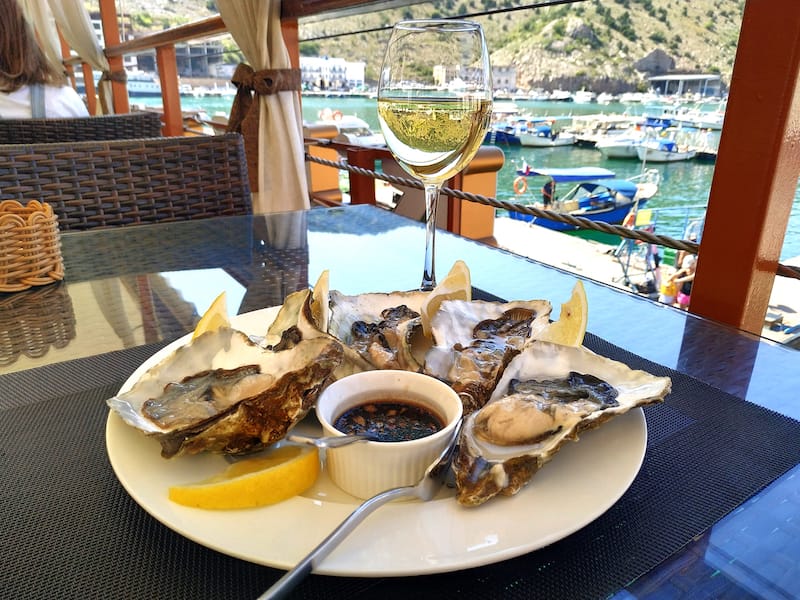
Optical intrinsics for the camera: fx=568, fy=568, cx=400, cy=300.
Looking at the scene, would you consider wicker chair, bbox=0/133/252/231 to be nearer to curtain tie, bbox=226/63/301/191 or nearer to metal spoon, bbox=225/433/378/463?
curtain tie, bbox=226/63/301/191

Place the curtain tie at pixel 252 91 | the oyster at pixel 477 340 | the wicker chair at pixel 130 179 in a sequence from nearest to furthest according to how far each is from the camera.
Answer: the oyster at pixel 477 340
the wicker chair at pixel 130 179
the curtain tie at pixel 252 91

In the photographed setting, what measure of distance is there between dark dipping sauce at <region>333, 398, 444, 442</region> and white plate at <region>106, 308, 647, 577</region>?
55 mm

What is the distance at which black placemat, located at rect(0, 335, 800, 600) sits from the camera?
0.39 m

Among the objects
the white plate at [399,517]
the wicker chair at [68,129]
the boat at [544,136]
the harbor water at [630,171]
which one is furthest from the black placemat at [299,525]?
the boat at [544,136]

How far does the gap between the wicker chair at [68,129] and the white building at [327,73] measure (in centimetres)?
88

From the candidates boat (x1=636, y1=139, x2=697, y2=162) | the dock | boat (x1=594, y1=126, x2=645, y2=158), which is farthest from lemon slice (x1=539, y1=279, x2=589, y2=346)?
boat (x1=594, y1=126, x2=645, y2=158)

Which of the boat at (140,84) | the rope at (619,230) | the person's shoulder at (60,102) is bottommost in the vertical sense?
the rope at (619,230)

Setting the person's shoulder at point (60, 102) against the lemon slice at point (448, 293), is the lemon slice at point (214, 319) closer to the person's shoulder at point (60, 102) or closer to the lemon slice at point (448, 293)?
the lemon slice at point (448, 293)

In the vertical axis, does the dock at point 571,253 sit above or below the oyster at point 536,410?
below

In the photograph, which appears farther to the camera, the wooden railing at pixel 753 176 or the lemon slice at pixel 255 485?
the wooden railing at pixel 753 176

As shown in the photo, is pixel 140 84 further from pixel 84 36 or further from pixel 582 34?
pixel 582 34

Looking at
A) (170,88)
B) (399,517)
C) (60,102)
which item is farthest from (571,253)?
(399,517)

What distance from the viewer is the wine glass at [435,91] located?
763 mm

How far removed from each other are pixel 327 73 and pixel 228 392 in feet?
11.8
